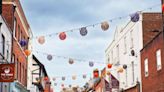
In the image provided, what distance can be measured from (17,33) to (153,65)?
12.6 m

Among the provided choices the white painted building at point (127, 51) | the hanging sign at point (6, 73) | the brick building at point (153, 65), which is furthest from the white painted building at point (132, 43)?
the hanging sign at point (6, 73)

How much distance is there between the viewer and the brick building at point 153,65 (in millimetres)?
34031

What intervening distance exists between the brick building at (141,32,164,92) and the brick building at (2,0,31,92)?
11.1m

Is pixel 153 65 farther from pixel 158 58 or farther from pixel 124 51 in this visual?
pixel 124 51

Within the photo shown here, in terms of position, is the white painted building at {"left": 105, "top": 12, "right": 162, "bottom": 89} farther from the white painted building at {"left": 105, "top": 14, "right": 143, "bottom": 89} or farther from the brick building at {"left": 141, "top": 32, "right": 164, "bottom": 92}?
the brick building at {"left": 141, "top": 32, "right": 164, "bottom": 92}

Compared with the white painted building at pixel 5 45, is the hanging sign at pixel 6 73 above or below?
below

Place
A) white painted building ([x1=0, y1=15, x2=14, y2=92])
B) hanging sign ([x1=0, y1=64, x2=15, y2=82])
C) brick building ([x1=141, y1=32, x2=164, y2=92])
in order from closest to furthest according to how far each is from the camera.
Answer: hanging sign ([x1=0, y1=64, x2=15, y2=82]) → white painted building ([x1=0, y1=15, x2=14, y2=92]) → brick building ([x1=141, y1=32, x2=164, y2=92])

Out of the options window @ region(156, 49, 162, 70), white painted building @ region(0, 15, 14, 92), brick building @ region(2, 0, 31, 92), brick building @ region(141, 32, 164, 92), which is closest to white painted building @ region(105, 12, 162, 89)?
brick building @ region(141, 32, 164, 92)

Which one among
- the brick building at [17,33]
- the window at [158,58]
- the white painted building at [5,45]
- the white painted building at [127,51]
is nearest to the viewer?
the white painted building at [5,45]

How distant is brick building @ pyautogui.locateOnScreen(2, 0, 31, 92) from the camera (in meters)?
37.8

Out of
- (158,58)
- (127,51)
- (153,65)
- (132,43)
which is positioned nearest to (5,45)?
(158,58)

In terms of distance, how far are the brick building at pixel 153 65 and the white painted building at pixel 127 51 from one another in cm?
214

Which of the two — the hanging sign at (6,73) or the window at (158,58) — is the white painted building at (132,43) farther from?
the hanging sign at (6,73)

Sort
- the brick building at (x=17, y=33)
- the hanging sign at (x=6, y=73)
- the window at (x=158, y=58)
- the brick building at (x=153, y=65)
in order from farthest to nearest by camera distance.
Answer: the brick building at (x=17, y=33) → the window at (x=158, y=58) → the brick building at (x=153, y=65) → the hanging sign at (x=6, y=73)
